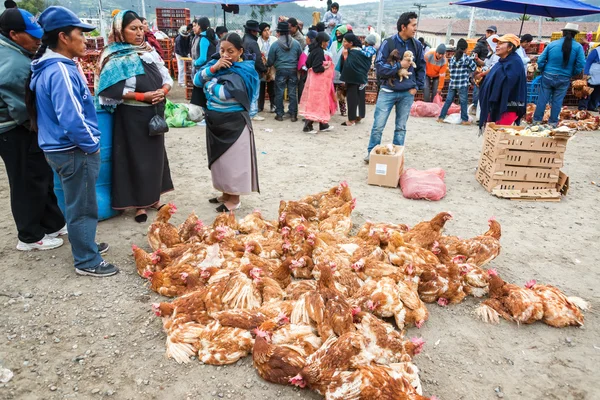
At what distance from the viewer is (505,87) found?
19.7 ft

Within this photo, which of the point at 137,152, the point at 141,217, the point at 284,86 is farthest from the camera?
the point at 284,86

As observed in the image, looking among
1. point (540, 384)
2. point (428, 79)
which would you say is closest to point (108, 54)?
point (540, 384)

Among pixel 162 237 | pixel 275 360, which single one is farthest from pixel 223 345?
pixel 162 237

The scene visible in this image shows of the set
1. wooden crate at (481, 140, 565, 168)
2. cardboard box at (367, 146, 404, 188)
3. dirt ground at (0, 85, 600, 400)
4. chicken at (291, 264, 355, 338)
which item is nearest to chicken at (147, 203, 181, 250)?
dirt ground at (0, 85, 600, 400)

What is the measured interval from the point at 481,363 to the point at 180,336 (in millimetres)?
2089

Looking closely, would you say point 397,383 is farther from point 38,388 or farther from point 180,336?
point 38,388

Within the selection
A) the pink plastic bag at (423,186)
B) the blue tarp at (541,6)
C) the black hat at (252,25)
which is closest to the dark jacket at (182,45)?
the black hat at (252,25)

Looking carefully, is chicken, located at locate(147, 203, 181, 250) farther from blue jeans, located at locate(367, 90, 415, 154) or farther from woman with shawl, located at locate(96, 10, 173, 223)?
blue jeans, located at locate(367, 90, 415, 154)

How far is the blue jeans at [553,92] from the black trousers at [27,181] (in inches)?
367

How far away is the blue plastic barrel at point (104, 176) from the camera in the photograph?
4.11 m

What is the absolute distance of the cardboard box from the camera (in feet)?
18.8

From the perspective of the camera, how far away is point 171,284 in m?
3.38

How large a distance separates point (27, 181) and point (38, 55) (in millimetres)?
1181

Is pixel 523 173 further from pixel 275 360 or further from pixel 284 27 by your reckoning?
pixel 284 27
